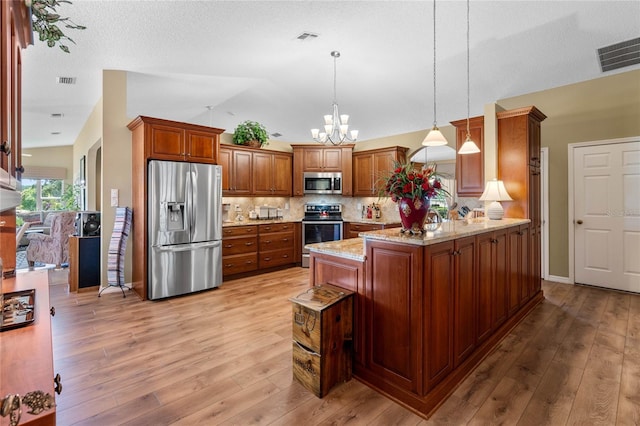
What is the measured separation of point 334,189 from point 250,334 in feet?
12.5

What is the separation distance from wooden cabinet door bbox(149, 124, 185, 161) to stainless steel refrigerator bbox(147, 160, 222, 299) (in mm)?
136

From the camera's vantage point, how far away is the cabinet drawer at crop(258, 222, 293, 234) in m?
5.45

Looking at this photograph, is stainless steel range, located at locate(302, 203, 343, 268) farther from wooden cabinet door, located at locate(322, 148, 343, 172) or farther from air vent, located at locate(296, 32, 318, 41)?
air vent, located at locate(296, 32, 318, 41)

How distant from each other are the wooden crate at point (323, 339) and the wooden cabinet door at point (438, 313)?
544 mm

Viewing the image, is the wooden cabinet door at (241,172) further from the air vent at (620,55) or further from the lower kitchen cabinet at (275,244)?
the air vent at (620,55)

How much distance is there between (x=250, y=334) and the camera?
299 cm

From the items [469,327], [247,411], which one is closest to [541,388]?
[469,327]

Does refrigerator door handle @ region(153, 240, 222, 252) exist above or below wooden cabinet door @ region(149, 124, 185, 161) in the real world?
below

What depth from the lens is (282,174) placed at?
6.18 m

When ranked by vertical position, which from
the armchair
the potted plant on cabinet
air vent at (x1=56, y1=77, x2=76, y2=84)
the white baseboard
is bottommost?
the white baseboard

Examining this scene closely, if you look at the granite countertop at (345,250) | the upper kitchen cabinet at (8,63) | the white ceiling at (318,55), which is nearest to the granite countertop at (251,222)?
the white ceiling at (318,55)

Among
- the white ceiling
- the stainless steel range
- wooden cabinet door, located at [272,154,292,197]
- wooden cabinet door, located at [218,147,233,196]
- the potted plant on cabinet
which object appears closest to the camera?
the white ceiling

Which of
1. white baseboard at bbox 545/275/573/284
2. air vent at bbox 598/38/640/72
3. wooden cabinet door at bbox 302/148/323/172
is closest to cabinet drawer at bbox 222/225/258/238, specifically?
wooden cabinet door at bbox 302/148/323/172

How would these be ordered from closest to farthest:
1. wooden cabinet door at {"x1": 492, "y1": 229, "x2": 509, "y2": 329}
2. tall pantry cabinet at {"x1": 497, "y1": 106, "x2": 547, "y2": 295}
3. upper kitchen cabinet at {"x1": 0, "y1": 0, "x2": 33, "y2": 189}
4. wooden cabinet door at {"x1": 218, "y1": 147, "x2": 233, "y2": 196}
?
upper kitchen cabinet at {"x1": 0, "y1": 0, "x2": 33, "y2": 189} → wooden cabinet door at {"x1": 492, "y1": 229, "x2": 509, "y2": 329} → tall pantry cabinet at {"x1": 497, "y1": 106, "x2": 547, "y2": 295} → wooden cabinet door at {"x1": 218, "y1": 147, "x2": 233, "y2": 196}
